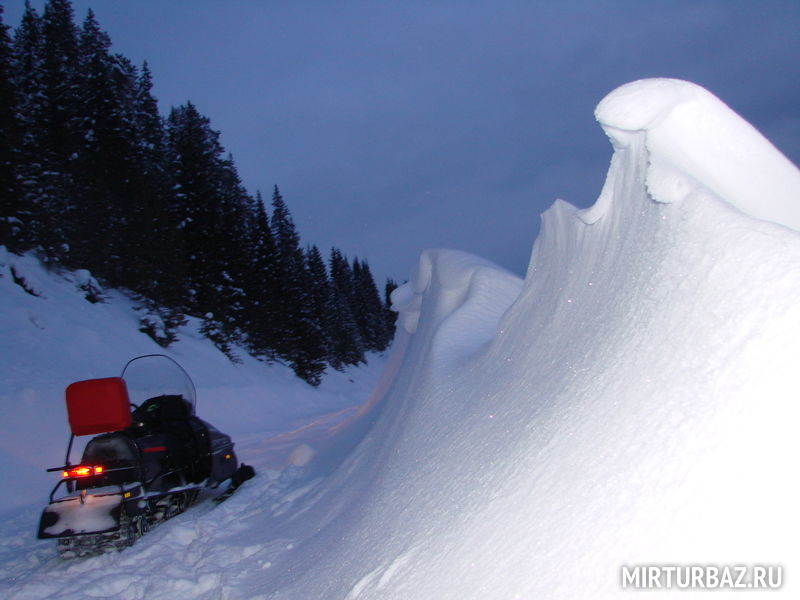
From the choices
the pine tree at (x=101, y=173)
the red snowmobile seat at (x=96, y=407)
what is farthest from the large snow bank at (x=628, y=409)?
the pine tree at (x=101, y=173)

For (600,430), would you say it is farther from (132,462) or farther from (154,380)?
(154,380)

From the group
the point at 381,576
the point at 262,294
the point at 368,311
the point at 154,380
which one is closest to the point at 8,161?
the point at 154,380

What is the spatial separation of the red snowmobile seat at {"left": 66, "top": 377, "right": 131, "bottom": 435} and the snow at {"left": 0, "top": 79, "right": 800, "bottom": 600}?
1175mm

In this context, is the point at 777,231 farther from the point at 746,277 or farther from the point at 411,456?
the point at 411,456

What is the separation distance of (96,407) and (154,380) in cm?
185

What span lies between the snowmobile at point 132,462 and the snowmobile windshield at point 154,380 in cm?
1

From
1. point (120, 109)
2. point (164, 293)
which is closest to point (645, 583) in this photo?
point (164, 293)

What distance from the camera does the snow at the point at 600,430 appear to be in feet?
5.19

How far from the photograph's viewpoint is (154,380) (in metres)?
8.13

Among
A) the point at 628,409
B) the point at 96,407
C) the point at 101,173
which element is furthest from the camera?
the point at 101,173

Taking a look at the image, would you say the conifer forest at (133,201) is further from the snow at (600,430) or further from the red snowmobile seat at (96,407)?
the snow at (600,430)

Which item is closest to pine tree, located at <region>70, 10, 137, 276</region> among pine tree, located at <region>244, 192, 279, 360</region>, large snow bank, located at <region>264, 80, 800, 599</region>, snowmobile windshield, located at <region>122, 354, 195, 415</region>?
pine tree, located at <region>244, 192, 279, 360</region>

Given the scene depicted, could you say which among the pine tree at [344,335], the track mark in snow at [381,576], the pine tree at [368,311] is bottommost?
the track mark in snow at [381,576]

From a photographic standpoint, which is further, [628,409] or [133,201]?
[133,201]
